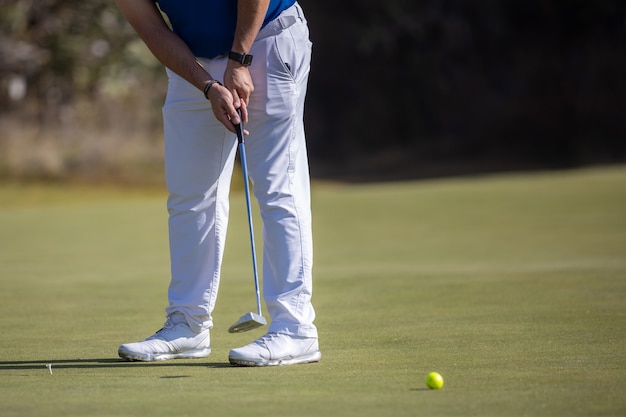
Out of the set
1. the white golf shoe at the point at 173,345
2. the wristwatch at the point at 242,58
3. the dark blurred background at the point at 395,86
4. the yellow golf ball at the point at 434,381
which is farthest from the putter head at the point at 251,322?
the dark blurred background at the point at 395,86

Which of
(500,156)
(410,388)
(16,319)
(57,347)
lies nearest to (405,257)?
(16,319)

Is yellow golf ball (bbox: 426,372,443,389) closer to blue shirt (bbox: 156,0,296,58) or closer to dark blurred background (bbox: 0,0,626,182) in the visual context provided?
blue shirt (bbox: 156,0,296,58)

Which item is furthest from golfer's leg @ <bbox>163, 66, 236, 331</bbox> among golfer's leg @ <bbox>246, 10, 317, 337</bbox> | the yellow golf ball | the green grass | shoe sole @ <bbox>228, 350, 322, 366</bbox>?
the yellow golf ball

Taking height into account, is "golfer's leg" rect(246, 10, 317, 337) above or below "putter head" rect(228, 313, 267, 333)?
above

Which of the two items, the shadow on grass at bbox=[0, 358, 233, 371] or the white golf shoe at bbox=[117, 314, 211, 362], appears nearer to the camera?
the shadow on grass at bbox=[0, 358, 233, 371]

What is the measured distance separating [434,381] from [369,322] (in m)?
1.78

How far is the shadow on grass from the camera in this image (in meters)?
3.95

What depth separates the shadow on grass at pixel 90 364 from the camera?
156 inches

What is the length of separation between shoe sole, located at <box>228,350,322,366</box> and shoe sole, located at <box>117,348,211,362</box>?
1.18 ft

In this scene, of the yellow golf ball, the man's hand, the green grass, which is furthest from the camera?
the man's hand

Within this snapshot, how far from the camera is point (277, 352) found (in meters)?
3.95

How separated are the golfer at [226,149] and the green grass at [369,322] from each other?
0.21 m

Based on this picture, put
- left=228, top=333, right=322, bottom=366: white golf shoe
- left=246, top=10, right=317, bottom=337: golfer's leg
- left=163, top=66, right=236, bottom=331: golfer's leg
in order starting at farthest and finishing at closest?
left=163, top=66, right=236, bottom=331: golfer's leg
left=246, top=10, right=317, bottom=337: golfer's leg
left=228, top=333, right=322, bottom=366: white golf shoe

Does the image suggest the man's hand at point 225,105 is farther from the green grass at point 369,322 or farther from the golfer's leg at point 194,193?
the green grass at point 369,322
